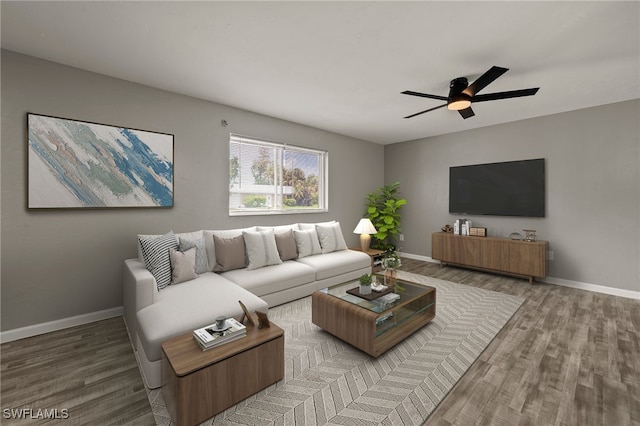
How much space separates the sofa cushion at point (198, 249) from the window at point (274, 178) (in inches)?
36.6

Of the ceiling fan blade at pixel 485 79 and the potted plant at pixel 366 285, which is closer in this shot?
the ceiling fan blade at pixel 485 79

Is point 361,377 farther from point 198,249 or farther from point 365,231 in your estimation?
point 365,231

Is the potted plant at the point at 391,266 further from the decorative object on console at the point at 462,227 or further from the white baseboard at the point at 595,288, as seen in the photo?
the white baseboard at the point at 595,288

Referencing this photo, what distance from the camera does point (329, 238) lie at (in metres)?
4.33

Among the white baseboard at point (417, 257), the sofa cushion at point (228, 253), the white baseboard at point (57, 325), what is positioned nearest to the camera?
the white baseboard at point (57, 325)

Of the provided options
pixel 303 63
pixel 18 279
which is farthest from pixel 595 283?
pixel 18 279

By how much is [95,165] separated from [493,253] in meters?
5.69

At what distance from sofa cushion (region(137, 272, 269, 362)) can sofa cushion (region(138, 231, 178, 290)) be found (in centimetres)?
11

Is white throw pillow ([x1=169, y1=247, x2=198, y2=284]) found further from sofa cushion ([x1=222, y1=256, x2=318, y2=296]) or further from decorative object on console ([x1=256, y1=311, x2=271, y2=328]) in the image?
decorative object on console ([x1=256, y1=311, x2=271, y2=328])

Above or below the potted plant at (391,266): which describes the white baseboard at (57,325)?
below

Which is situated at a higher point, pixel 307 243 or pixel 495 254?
pixel 307 243

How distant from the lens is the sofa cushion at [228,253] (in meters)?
3.12

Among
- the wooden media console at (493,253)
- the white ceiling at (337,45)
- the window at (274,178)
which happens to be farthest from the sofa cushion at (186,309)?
the wooden media console at (493,253)

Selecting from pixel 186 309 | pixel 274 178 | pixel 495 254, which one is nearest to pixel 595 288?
pixel 495 254
